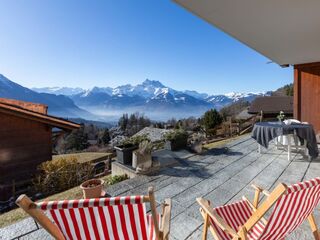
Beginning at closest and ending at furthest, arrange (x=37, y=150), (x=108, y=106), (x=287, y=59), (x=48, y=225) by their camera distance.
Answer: (x=48, y=225), (x=287, y=59), (x=37, y=150), (x=108, y=106)

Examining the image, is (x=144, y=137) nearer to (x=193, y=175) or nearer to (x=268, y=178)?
(x=193, y=175)

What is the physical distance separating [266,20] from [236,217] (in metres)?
3.00

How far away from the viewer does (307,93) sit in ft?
24.8

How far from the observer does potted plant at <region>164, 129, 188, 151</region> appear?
5953 mm

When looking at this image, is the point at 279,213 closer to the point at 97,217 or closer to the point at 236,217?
the point at 236,217

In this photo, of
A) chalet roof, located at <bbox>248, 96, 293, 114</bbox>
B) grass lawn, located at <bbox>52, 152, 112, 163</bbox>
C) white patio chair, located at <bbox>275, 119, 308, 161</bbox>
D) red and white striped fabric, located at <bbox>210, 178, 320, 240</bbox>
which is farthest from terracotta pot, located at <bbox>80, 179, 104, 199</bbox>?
chalet roof, located at <bbox>248, 96, 293, 114</bbox>

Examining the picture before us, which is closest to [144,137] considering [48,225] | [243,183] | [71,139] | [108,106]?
[243,183]

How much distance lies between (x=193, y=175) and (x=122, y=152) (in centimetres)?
157

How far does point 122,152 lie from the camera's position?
182 inches

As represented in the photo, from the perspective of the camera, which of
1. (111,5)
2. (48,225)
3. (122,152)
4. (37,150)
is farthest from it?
(111,5)

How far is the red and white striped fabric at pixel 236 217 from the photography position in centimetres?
165

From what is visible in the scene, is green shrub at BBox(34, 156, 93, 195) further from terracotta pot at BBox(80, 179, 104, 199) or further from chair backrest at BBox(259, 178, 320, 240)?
chair backrest at BBox(259, 178, 320, 240)

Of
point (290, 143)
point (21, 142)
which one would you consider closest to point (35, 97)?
point (21, 142)

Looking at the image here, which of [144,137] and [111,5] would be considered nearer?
[144,137]
